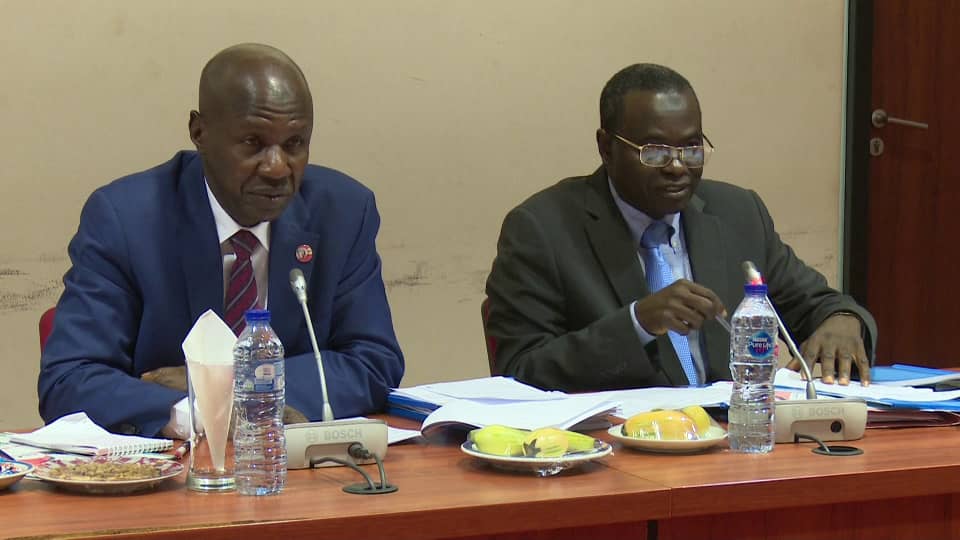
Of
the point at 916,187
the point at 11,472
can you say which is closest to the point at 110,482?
the point at 11,472

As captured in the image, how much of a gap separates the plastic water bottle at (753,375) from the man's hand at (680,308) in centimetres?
38

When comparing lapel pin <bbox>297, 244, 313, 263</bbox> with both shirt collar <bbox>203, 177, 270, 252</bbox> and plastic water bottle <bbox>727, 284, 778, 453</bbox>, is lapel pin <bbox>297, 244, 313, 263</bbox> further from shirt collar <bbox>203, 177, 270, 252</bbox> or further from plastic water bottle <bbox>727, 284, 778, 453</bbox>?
plastic water bottle <bbox>727, 284, 778, 453</bbox>

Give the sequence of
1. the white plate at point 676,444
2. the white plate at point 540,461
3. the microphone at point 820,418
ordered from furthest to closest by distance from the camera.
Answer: the microphone at point 820,418, the white plate at point 676,444, the white plate at point 540,461

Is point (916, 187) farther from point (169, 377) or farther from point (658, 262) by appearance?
point (169, 377)

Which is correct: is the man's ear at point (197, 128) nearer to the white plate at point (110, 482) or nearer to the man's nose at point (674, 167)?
the white plate at point (110, 482)

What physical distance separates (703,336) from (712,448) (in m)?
0.98

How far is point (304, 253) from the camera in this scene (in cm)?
247

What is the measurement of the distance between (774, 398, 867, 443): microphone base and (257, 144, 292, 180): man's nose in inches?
→ 39.0

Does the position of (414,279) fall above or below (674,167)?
below

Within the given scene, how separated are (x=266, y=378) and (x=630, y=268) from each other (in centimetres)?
135

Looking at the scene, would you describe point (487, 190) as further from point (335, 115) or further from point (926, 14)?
point (926, 14)

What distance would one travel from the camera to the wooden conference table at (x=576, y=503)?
147cm

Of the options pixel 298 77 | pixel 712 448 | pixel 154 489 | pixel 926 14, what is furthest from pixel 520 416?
pixel 926 14

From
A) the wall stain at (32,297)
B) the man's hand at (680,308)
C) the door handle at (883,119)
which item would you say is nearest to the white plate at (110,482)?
the man's hand at (680,308)
